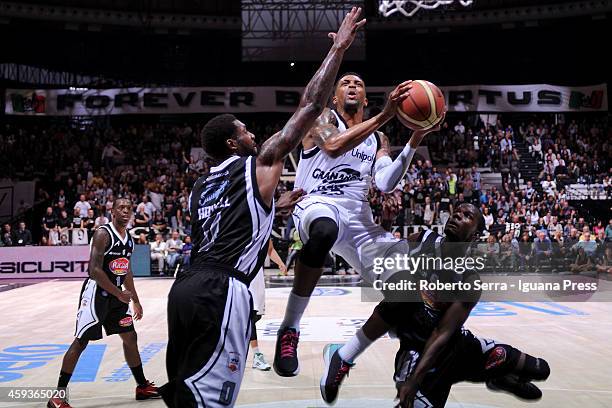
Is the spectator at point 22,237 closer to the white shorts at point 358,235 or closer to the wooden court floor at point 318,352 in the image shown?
the wooden court floor at point 318,352

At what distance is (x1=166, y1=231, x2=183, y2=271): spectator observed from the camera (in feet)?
59.5

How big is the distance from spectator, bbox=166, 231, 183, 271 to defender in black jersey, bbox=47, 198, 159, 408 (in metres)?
11.8

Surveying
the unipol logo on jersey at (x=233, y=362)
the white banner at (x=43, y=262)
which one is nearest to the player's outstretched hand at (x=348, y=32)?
the unipol logo on jersey at (x=233, y=362)

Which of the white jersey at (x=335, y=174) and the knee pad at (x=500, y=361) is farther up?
the white jersey at (x=335, y=174)

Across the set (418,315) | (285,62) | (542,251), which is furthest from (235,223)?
(285,62)

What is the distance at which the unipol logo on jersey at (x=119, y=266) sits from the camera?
6359 mm

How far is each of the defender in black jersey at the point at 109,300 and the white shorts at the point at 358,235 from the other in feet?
7.87

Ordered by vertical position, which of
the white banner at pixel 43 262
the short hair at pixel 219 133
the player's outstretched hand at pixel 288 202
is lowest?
the white banner at pixel 43 262

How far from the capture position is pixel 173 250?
1828cm

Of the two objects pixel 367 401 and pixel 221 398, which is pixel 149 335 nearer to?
pixel 367 401

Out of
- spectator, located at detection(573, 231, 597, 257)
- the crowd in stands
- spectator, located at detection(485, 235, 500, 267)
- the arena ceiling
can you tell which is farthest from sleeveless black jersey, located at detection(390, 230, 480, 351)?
the arena ceiling

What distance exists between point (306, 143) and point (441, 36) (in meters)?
28.6

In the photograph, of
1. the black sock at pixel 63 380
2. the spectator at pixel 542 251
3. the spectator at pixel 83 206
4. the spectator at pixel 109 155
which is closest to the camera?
the black sock at pixel 63 380

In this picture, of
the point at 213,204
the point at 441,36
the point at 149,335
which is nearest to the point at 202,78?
the point at 441,36
